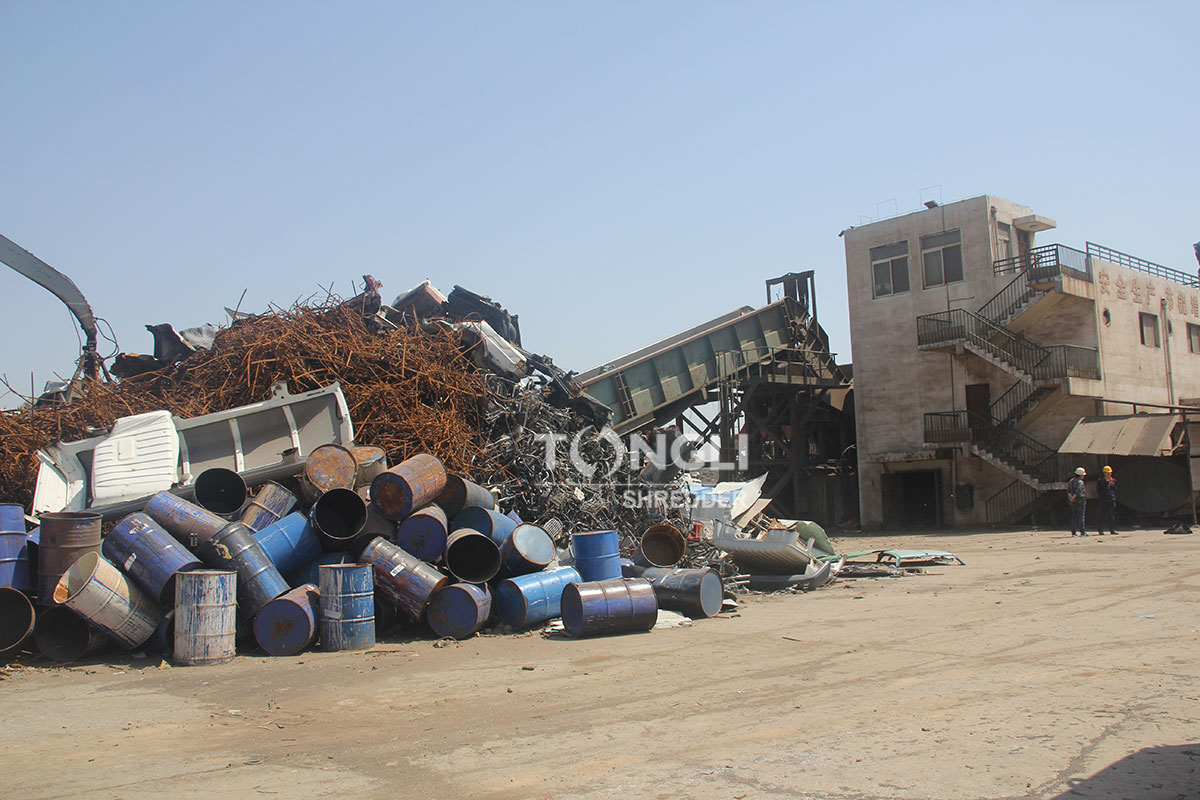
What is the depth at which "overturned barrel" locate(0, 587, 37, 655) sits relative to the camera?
8.81m

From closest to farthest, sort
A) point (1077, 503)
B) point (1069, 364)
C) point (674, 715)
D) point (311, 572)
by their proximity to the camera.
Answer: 1. point (674, 715)
2. point (311, 572)
3. point (1077, 503)
4. point (1069, 364)

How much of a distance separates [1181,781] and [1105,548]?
1558cm

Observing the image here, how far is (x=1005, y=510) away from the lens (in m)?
27.7

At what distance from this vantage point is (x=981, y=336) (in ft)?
90.9

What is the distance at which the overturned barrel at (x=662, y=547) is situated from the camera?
43.8 feet

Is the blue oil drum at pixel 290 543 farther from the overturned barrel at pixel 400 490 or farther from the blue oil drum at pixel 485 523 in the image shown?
the blue oil drum at pixel 485 523

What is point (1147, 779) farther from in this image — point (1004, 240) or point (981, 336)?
point (1004, 240)

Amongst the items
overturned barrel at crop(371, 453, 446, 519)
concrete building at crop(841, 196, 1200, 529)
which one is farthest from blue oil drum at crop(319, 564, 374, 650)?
concrete building at crop(841, 196, 1200, 529)

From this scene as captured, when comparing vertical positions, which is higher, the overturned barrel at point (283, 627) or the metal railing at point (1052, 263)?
the metal railing at point (1052, 263)

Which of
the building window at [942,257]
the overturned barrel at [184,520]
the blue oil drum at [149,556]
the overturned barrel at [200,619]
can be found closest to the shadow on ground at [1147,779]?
the overturned barrel at [200,619]

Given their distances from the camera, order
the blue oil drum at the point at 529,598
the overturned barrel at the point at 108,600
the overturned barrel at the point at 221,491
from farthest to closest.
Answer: the overturned barrel at the point at 221,491, the blue oil drum at the point at 529,598, the overturned barrel at the point at 108,600

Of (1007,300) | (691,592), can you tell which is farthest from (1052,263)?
(691,592)

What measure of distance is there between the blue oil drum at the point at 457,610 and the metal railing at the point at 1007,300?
2257cm

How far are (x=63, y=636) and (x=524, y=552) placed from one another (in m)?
4.85
